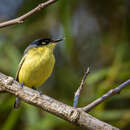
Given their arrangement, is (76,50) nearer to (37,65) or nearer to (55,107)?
(37,65)

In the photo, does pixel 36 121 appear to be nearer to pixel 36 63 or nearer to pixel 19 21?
pixel 36 63

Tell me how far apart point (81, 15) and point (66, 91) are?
0.92m

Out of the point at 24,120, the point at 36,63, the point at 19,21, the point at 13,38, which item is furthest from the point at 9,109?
the point at 19,21

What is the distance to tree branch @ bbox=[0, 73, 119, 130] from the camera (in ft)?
5.06

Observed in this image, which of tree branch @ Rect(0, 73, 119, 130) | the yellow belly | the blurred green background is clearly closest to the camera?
tree branch @ Rect(0, 73, 119, 130)

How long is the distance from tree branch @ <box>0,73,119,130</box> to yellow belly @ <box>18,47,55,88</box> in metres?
0.70

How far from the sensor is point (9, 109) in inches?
127

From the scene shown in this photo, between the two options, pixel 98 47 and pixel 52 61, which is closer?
pixel 52 61

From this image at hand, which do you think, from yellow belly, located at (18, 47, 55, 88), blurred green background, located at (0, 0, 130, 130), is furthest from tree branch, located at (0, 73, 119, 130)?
blurred green background, located at (0, 0, 130, 130)

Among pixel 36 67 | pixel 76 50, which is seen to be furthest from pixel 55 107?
pixel 76 50

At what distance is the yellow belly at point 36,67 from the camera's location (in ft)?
8.03

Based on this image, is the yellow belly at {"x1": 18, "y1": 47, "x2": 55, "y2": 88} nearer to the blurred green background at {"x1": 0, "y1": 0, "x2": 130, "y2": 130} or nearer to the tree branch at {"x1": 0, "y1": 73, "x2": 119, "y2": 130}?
the blurred green background at {"x1": 0, "y1": 0, "x2": 130, "y2": 130}

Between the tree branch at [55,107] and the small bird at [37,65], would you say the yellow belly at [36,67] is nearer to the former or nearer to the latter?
the small bird at [37,65]

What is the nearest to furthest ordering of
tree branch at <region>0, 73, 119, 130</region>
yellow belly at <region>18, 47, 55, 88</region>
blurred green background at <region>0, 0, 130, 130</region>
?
tree branch at <region>0, 73, 119, 130</region>
yellow belly at <region>18, 47, 55, 88</region>
blurred green background at <region>0, 0, 130, 130</region>
